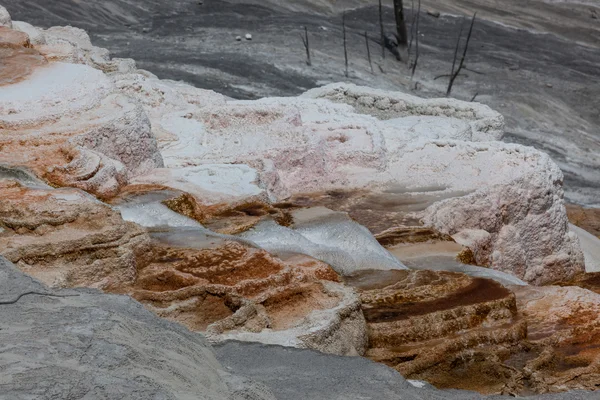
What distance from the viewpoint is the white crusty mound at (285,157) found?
5.90 m

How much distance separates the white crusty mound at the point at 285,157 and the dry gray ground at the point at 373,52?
5.87 meters

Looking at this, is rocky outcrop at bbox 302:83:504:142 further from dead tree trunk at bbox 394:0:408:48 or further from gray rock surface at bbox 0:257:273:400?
dead tree trunk at bbox 394:0:408:48

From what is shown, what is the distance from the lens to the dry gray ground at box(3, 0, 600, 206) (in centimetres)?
1493

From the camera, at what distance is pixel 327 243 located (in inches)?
206

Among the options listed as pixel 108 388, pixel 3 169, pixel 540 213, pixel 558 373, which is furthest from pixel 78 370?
pixel 540 213

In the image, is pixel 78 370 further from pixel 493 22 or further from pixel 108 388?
pixel 493 22

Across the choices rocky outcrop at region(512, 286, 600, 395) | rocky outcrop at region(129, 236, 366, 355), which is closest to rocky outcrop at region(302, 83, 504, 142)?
rocky outcrop at region(512, 286, 600, 395)

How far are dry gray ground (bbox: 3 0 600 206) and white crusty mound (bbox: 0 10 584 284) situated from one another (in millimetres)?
5868

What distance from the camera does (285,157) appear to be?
7.14 m

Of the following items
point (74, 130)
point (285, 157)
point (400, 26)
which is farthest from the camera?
point (400, 26)

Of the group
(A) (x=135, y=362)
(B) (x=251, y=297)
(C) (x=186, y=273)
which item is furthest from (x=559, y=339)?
(A) (x=135, y=362)

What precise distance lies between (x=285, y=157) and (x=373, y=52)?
1258 cm

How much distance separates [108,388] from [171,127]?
5.87 metres

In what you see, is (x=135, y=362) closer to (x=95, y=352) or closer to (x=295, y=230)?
(x=95, y=352)
